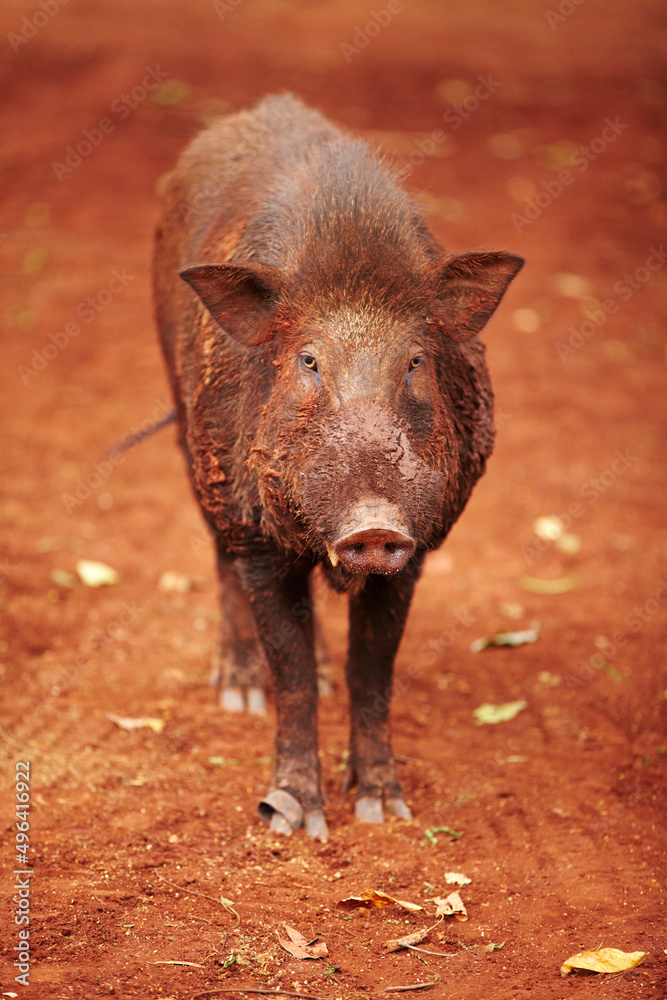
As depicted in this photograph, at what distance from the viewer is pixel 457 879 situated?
12.6ft

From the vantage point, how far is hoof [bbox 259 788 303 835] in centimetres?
418

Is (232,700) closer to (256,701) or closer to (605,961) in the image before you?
(256,701)

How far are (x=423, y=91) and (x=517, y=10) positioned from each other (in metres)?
5.07

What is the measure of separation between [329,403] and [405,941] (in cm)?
175

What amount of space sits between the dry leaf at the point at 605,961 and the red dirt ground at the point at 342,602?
0.11 ft

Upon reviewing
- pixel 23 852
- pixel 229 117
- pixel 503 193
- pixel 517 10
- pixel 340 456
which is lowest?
pixel 23 852

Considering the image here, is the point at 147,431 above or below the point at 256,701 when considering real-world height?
above

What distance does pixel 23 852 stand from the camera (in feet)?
12.5

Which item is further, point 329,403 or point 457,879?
point 457,879

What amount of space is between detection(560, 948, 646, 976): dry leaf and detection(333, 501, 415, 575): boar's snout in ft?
4.34

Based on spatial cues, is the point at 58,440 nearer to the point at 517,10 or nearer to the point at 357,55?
the point at 357,55

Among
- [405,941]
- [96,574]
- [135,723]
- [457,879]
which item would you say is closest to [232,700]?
[135,723]

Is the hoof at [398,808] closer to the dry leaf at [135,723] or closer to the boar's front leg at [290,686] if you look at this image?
the boar's front leg at [290,686]

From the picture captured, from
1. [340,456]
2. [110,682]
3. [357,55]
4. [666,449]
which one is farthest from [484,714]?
[357,55]
